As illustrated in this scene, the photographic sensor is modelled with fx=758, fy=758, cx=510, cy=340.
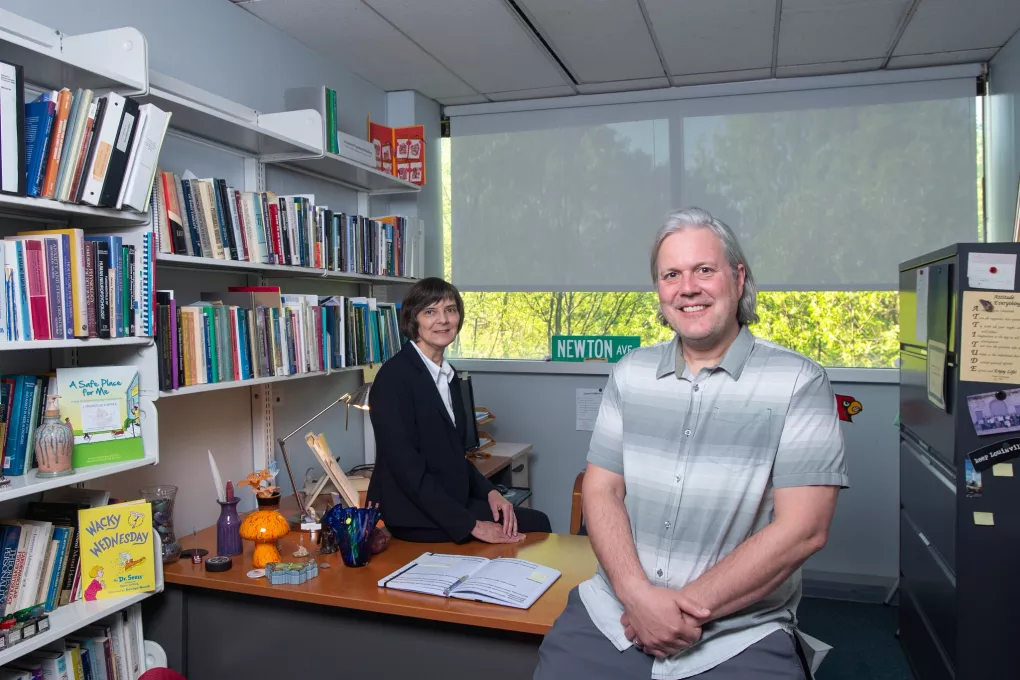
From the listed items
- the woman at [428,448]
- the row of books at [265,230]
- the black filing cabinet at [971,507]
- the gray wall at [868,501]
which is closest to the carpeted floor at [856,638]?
the gray wall at [868,501]

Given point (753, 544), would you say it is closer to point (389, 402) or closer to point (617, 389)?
point (617, 389)

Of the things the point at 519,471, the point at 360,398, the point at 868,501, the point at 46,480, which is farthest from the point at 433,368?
the point at 868,501

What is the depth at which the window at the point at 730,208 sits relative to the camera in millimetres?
3980

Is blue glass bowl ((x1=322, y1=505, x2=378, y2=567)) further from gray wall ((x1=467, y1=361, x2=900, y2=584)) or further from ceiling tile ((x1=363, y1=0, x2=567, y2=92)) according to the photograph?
gray wall ((x1=467, y1=361, x2=900, y2=584))

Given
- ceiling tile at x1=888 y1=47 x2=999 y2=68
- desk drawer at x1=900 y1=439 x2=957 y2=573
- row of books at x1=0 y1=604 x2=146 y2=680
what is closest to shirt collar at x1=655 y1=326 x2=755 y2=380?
desk drawer at x1=900 y1=439 x2=957 y2=573

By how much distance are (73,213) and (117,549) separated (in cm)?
90

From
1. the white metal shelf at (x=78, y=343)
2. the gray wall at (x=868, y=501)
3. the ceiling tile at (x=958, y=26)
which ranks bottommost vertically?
the gray wall at (x=868, y=501)

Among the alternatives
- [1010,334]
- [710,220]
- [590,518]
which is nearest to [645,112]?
[1010,334]

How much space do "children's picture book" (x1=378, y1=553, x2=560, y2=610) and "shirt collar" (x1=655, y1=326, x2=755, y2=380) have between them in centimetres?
71

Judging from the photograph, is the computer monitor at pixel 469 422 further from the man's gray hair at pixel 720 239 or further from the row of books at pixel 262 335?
the man's gray hair at pixel 720 239

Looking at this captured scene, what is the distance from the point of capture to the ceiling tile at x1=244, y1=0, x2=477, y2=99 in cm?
305

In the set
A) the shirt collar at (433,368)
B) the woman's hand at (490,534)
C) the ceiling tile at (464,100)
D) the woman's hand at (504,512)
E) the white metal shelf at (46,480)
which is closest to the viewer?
the white metal shelf at (46,480)

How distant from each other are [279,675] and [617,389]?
133 centimetres

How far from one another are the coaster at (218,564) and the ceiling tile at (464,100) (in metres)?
3.06
